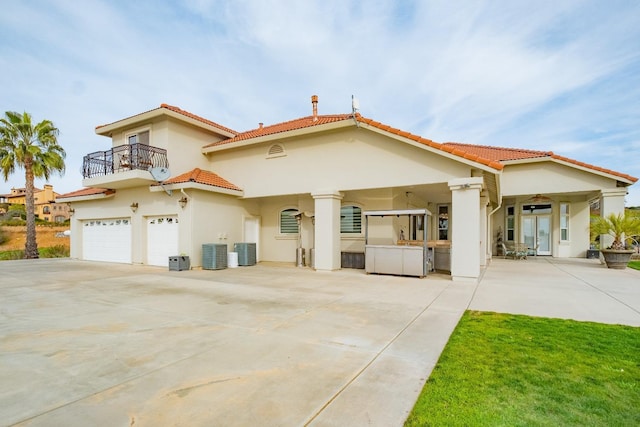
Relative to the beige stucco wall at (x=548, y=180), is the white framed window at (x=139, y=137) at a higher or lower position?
higher

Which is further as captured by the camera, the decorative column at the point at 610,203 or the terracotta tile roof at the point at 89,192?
→ the terracotta tile roof at the point at 89,192

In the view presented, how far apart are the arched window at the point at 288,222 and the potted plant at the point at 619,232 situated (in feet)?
44.7

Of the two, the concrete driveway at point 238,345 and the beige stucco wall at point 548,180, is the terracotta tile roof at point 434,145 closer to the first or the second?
the concrete driveway at point 238,345

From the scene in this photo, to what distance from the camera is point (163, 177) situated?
13508 millimetres

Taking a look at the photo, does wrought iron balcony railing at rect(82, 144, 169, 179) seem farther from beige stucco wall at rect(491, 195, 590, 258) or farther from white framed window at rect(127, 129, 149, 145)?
beige stucco wall at rect(491, 195, 590, 258)

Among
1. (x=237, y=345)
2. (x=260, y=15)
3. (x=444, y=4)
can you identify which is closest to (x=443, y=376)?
(x=237, y=345)

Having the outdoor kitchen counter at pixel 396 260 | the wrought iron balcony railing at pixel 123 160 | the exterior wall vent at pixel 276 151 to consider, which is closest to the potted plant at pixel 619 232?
the outdoor kitchen counter at pixel 396 260

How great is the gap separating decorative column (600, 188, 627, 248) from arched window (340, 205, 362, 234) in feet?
38.5

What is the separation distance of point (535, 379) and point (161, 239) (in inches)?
585

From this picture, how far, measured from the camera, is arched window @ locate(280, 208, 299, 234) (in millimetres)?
16359

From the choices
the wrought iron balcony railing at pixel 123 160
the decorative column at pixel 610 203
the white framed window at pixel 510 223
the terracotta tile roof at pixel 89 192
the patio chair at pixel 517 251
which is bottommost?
the patio chair at pixel 517 251

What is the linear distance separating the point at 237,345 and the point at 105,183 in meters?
14.2

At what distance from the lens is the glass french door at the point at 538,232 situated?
66.0 ft

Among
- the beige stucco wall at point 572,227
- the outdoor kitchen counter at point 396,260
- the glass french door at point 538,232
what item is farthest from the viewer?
the glass french door at point 538,232
